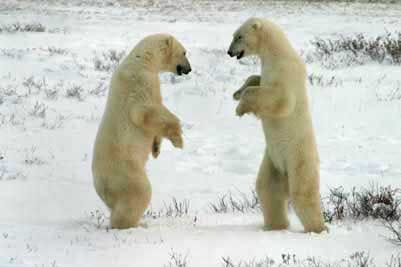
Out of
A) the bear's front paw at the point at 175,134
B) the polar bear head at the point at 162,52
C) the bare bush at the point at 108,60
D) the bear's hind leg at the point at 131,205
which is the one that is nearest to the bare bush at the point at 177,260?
the bear's hind leg at the point at 131,205

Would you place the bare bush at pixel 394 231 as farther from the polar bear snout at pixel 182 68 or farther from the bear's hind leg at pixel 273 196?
the polar bear snout at pixel 182 68

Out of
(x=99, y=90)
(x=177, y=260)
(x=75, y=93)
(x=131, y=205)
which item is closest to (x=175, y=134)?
(x=131, y=205)

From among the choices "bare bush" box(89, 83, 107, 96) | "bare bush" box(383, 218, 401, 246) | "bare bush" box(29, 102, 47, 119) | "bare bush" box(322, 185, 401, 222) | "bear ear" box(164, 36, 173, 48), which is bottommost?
"bare bush" box(89, 83, 107, 96)

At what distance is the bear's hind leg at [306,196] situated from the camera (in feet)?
16.8

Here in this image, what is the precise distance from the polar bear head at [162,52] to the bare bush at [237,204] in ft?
4.55

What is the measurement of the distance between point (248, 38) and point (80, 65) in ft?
27.2

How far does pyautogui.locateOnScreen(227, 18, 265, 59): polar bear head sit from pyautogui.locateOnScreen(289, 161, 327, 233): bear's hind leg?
1.01 m

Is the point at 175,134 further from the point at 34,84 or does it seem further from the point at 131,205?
the point at 34,84

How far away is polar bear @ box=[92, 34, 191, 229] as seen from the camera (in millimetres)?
5090

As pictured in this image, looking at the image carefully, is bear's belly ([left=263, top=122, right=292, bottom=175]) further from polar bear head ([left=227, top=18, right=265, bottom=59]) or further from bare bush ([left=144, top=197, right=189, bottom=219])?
bare bush ([left=144, top=197, right=189, bottom=219])

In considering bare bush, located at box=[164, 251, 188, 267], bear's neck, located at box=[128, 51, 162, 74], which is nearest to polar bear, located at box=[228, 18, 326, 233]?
bear's neck, located at box=[128, 51, 162, 74]

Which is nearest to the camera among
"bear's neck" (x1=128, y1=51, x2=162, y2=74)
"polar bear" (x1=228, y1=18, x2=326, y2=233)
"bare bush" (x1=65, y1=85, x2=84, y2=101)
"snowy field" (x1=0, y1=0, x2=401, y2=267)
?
"snowy field" (x1=0, y1=0, x2=401, y2=267)

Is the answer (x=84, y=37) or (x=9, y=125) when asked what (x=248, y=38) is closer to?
(x=9, y=125)

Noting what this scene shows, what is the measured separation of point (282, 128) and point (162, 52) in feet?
3.74
